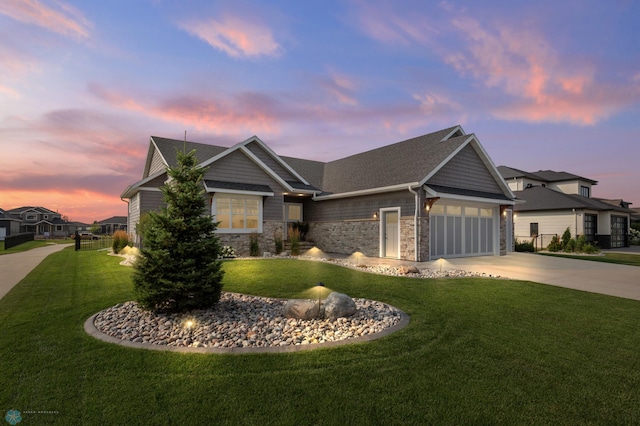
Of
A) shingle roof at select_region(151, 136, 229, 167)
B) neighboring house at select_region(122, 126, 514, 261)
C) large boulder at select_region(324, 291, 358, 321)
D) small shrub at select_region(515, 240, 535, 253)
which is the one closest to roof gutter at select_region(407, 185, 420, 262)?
neighboring house at select_region(122, 126, 514, 261)

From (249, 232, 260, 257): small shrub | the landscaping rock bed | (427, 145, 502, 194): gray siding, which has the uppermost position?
(427, 145, 502, 194): gray siding

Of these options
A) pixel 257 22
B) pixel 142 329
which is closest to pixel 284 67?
pixel 257 22

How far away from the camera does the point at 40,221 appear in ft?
209

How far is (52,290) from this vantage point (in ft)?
26.6

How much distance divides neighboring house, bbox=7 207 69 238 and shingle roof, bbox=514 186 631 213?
76.5 metres

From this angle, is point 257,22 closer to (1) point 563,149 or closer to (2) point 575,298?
(2) point 575,298

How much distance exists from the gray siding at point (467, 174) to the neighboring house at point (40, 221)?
73.4 m

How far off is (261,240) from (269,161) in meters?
5.38

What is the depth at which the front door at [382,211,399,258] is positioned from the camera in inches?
589

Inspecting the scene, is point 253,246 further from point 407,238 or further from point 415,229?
point 415,229

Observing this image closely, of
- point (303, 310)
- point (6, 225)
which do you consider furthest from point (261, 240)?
point (6, 225)

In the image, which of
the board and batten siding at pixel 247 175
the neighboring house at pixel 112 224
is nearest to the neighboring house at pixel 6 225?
the neighboring house at pixel 112 224

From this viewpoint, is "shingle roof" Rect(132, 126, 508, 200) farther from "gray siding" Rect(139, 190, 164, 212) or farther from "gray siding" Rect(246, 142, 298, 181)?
"gray siding" Rect(139, 190, 164, 212)

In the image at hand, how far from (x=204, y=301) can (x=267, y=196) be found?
1082 cm
